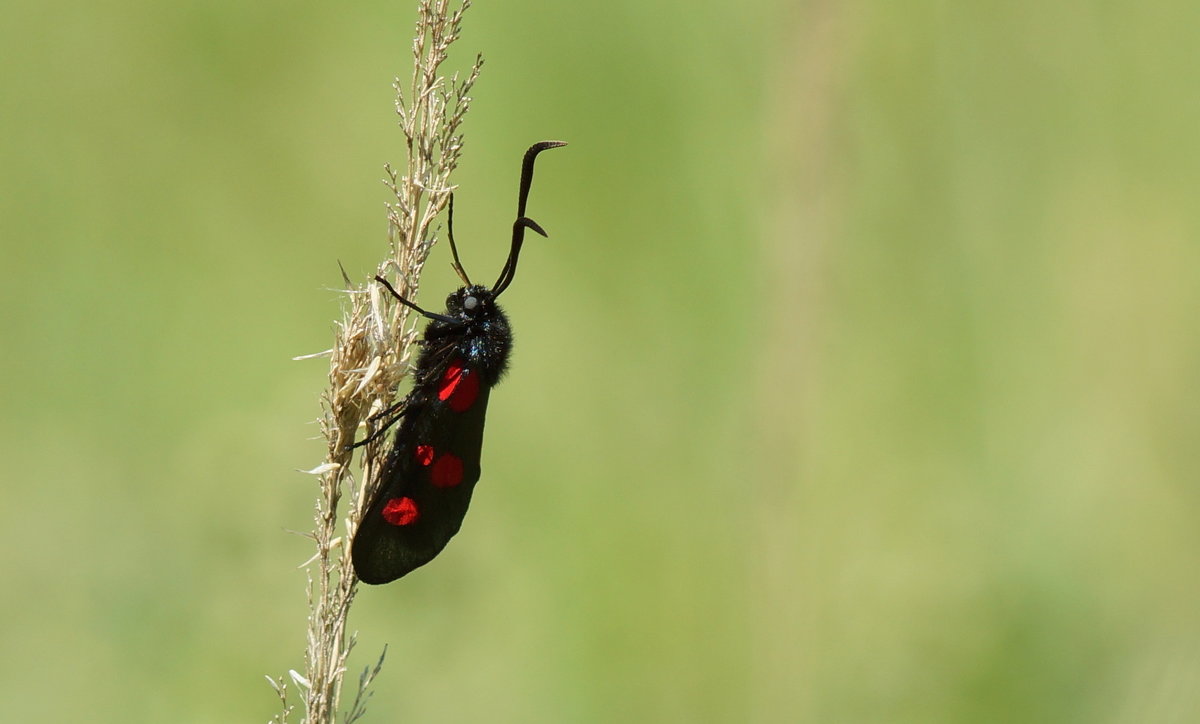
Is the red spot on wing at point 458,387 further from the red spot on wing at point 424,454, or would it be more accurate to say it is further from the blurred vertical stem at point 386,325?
the blurred vertical stem at point 386,325

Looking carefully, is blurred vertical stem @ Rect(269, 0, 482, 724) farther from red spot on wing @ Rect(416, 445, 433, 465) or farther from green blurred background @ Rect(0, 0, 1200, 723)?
green blurred background @ Rect(0, 0, 1200, 723)

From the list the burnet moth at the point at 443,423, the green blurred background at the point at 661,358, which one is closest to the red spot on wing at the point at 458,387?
the burnet moth at the point at 443,423

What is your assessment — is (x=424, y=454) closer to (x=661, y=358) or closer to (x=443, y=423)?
(x=443, y=423)

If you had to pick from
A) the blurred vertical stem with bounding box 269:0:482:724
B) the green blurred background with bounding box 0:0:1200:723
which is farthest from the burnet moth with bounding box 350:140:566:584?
the green blurred background with bounding box 0:0:1200:723

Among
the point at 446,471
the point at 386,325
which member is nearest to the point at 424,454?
the point at 446,471

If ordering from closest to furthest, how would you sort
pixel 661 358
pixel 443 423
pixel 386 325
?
pixel 386 325 < pixel 443 423 < pixel 661 358

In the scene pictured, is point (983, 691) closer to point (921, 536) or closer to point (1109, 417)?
point (921, 536)

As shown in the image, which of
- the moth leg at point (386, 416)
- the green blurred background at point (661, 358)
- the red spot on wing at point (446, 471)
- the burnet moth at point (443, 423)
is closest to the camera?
the moth leg at point (386, 416)
